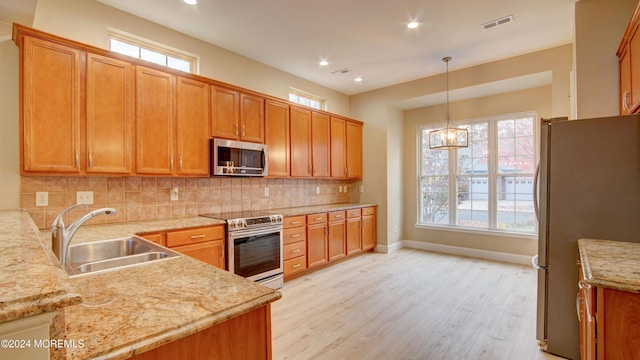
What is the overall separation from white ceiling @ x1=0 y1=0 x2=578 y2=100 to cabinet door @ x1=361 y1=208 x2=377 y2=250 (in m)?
2.48

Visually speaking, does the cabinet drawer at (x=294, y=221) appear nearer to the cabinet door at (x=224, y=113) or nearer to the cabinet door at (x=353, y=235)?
the cabinet door at (x=353, y=235)

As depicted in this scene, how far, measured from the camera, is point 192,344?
3.03 feet

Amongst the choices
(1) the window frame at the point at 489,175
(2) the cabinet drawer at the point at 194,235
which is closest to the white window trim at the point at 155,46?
(2) the cabinet drawer at the point at 194,235

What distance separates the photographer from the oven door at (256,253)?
3145mm

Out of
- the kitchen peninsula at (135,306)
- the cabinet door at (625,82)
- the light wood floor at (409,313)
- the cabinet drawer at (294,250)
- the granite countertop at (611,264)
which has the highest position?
the cabinet door at (625,82)

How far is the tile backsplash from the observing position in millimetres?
2539

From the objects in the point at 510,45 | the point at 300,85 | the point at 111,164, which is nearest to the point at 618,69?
the point at 510,45

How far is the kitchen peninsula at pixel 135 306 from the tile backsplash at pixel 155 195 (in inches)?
54.6

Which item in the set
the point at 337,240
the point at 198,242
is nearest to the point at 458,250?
the point at 337,240

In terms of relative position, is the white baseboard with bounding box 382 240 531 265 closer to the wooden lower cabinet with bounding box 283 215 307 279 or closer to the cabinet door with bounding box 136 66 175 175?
the wooden lower cabinet with bounding box 283 215 307 279

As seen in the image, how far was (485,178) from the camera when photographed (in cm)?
509

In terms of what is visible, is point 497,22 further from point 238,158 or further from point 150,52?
point 150,52

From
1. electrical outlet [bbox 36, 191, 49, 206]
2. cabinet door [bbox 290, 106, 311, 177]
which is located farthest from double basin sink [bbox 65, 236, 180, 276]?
cabinet door [bbox 290, 106, 311, 177]

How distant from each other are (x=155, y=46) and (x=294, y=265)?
3054 millimetres
